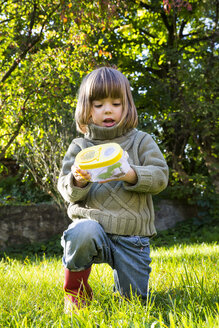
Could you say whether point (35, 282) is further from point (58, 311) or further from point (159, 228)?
point (159, 228)

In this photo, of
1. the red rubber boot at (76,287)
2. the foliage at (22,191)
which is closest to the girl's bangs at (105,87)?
the red rubber boot at (76,287)

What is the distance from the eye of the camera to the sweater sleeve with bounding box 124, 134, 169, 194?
6.54 feet

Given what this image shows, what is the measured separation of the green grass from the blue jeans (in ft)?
0.36

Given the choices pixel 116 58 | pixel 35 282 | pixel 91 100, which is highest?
pixel 116 58

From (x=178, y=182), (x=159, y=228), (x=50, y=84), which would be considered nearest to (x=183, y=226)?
(x=159, y=228)

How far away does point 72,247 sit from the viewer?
1927 millimetres

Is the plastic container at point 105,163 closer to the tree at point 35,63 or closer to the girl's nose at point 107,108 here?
the girl's nose at point 107,108

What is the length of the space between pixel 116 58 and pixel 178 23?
2368 millimetres

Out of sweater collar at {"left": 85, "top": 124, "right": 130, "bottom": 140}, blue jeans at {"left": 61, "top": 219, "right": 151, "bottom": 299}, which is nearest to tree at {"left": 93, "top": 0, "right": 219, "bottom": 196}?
sweater collar at {"left": 85, "top": 124, "right": 130, "bottom": 140}

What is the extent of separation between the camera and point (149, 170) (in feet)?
6.68

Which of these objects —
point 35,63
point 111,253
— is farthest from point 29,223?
point 111,253

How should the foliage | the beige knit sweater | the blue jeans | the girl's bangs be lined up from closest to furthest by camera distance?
the blue jeans < the beige knit sweater < the girl's bangs < the foliage

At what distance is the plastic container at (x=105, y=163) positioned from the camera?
5.92ft

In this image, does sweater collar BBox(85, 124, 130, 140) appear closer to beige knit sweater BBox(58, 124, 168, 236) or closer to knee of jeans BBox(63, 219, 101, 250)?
beige knit sweater BBox(58, 124, 168, 236)
